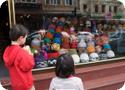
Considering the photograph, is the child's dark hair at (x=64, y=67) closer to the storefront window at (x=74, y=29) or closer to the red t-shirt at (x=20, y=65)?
the red t-shirt at (x=20, y=65)

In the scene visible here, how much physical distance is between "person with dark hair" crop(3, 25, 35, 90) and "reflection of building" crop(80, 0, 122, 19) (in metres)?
2.54

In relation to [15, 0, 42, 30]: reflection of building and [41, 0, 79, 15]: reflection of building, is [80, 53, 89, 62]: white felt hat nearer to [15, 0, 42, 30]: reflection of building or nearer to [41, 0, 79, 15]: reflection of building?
[41, 0, 79, 15]: reflection of building

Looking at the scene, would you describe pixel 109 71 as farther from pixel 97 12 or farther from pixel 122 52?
pixel 97 12

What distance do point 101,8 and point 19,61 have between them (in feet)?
10.1

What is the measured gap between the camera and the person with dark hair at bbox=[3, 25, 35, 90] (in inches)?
128

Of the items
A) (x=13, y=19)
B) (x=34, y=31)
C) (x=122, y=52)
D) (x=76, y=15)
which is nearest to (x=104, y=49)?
(x=122, y=52)

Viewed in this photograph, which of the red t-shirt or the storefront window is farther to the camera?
the storefront window

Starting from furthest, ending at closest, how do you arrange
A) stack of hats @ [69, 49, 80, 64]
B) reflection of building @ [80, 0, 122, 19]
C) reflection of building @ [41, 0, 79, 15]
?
reflection of building @ [80, 0, 122, 19] → stack of hats @ [69, 49, 80, 64] → reflection of building @ [41, 0, 79, 15]

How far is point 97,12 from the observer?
232 inches

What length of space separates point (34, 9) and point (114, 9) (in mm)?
1839

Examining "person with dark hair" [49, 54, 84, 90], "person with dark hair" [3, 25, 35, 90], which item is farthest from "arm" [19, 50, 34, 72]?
"person with dark hair" [49, 54, 84, 90]

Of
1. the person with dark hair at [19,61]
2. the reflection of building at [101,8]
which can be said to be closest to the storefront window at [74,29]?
the reflection of building at [101,8]

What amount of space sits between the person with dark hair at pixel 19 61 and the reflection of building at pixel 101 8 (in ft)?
8.35

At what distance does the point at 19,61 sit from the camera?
10.7 ft
